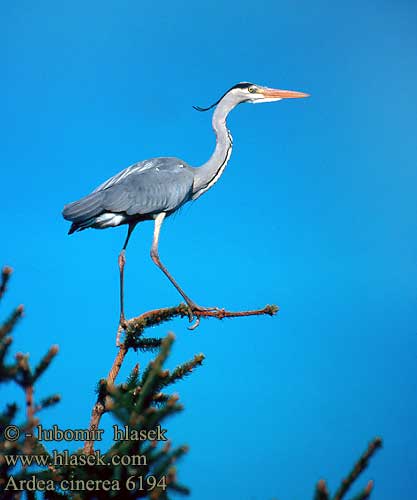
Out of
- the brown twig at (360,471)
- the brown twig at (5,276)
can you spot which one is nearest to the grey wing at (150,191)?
the brown twig at (5,276)

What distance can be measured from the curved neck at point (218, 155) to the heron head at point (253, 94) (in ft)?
0.15

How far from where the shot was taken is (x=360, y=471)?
63.6 inches

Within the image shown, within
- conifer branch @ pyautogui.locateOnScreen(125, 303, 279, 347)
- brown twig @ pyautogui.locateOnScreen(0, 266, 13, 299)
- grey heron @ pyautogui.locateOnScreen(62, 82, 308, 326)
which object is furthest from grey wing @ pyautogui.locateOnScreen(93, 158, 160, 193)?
brown twig @ pyautogui.locateOnScreen(0, 266, 13, 299)

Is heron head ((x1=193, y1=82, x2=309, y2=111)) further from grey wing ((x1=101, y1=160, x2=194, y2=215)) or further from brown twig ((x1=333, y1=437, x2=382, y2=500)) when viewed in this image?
brown twig ((x1=333, y1=437, x2=382, y2=500))

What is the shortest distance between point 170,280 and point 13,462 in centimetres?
337

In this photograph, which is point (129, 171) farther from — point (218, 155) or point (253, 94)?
point (253, 94)

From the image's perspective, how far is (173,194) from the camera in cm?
553

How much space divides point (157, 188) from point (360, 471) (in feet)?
13.5

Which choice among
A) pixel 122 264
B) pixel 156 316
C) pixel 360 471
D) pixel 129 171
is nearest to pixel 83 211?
pixel 122 264

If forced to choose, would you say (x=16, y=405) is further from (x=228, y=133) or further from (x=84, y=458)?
(x=228, y=133)

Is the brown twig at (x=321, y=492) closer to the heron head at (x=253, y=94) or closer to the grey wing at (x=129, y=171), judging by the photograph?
the grey wing at (x=129, y=171)

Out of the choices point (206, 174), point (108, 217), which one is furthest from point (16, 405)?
point (206, 174)

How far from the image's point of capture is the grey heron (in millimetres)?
5000

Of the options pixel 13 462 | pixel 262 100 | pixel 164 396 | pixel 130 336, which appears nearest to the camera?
pixel 13 462
